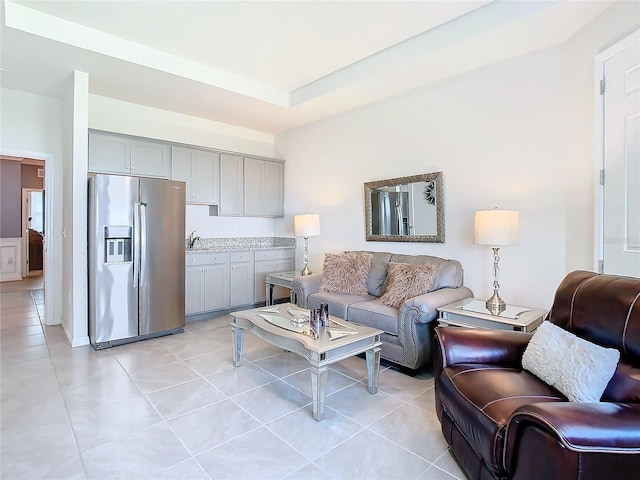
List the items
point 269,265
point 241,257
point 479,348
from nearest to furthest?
point 479,348 < point 241,257 < point 269,265

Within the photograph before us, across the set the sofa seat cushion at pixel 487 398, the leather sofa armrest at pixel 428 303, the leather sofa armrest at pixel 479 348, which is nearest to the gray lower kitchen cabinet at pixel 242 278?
the leather sofa armrest at pixel 428 303

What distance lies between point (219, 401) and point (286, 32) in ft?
10.2

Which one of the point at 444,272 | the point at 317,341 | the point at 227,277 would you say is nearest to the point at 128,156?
the point at 227,277

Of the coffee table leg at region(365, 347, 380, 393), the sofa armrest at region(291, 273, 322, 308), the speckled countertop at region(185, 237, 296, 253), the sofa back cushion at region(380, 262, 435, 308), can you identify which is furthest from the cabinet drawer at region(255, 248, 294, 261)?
the coffee table leg at region(365, 347, 380, 393)

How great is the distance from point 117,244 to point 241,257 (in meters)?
1.70

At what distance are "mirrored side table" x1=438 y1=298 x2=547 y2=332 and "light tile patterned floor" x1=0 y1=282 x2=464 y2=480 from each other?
57 cm

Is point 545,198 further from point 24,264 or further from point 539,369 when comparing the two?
point 24,264

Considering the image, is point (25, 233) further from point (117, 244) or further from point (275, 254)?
point (275, 254)

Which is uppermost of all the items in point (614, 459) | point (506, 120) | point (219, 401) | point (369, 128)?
point (369, 128)

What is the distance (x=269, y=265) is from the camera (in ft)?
17.8

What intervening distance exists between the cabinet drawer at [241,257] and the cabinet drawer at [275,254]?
12cm

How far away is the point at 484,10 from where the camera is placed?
280cm

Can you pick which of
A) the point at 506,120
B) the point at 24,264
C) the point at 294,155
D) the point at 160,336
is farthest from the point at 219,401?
the point at 24,264

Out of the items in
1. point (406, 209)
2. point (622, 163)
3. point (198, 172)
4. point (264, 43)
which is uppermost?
point (264, 43)
